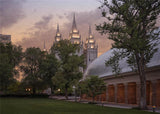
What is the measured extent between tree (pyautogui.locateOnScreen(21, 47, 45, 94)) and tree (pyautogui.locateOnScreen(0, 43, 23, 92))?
295 cm

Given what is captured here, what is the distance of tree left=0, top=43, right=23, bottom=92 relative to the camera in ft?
226

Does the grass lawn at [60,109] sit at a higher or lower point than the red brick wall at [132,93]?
lower

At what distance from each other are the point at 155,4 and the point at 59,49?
42.2 meters

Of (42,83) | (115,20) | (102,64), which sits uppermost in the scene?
(115,20)

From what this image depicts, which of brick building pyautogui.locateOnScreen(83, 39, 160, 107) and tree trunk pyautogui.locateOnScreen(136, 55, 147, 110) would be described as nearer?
tree trunk pyautogui.locateOnScreen(136, 55, 147, 110)

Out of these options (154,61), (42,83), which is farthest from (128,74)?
(42,83)

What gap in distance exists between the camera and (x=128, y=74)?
3731 centimetres

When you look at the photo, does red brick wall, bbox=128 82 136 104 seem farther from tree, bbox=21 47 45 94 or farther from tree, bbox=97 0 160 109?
tree, bbox=21 47 45 94

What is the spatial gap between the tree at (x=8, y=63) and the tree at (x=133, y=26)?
4806 centimetres

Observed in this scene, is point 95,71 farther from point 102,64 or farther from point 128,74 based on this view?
point 128,74

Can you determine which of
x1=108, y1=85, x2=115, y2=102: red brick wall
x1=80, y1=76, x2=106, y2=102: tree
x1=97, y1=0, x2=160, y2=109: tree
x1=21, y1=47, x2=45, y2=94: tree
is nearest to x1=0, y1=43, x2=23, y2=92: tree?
x1=21, y1=47, x2=45, y2=94: tree

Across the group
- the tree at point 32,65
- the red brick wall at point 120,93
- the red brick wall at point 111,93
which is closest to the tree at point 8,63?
the tree at point 32,65

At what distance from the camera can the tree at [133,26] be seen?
83.5 feet

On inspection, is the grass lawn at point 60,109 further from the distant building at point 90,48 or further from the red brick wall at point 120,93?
the distant building at point 90,48
